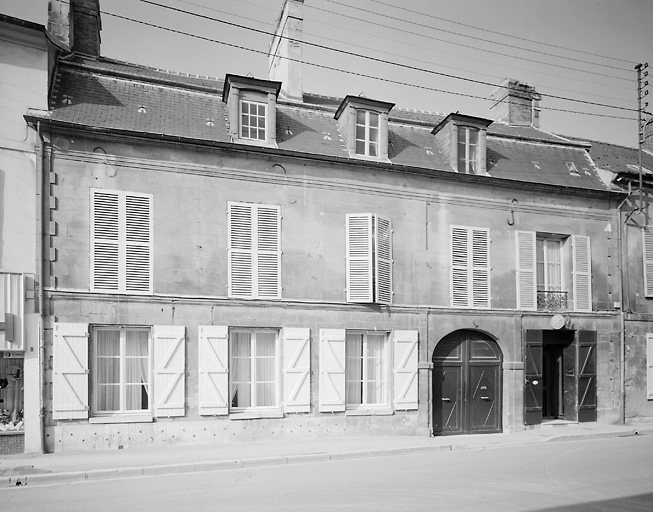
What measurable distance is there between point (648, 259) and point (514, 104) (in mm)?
6915

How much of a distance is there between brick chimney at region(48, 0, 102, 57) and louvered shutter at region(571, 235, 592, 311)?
45.5 ft

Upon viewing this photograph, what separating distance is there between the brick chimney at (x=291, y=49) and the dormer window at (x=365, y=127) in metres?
2.35

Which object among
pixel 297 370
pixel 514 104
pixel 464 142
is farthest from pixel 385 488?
pixel 514 104

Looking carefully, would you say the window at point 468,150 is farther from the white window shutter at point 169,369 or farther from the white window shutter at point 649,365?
the white window shutter at point 169,369

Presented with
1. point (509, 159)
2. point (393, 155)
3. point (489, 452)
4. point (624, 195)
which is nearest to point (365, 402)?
point (489, 452)

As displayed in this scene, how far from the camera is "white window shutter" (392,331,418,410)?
13516mm

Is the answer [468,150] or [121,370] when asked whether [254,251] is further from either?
[468,150]

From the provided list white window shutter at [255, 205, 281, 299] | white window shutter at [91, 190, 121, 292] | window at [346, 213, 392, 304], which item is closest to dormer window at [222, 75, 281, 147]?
white window shutter at [255, 205, 281, 299]

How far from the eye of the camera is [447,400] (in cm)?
1421

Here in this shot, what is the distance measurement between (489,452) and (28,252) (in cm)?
994

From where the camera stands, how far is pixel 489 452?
467 inches

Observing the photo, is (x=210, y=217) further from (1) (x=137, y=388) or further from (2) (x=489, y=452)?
(2) (x=489, y=452)

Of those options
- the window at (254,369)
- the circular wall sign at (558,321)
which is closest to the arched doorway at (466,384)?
the circular wall sign at (558,321)

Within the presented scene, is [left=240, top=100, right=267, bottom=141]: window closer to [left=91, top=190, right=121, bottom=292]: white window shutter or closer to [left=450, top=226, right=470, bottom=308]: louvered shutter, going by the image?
[left=91, top=190, right=121, bottom=292]: white window shutter
